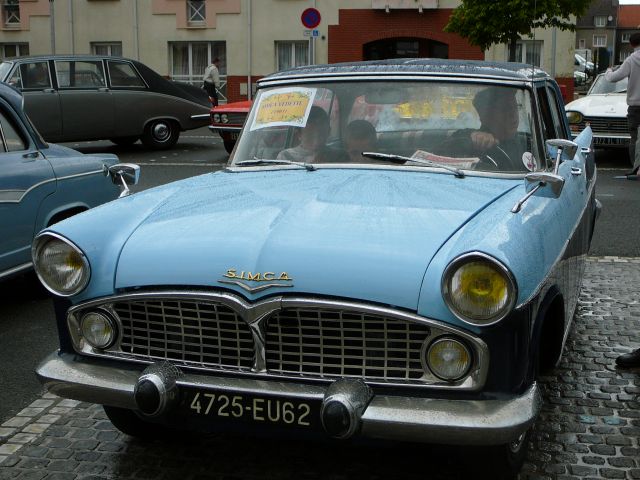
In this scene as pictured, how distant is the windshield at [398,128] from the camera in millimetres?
4531

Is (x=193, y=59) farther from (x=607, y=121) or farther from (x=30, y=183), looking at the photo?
(x=30, y=183)

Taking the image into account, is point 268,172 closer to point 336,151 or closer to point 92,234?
point 336,151

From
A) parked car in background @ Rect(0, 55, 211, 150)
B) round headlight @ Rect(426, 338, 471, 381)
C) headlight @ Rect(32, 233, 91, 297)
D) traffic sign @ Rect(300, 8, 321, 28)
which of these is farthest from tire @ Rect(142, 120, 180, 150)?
round headlight @ Rect(426, 338, 471, 381)

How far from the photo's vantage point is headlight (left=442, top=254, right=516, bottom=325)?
3.17 metres

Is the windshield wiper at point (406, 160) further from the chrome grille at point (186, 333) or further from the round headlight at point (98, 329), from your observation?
the round headlight at point (98, 329)

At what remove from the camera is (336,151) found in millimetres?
4676

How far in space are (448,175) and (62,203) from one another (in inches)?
132

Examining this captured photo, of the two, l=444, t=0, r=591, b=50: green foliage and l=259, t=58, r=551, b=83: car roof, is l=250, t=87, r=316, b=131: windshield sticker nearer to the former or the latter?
l=259, t=58, r=551, b=83: car roof

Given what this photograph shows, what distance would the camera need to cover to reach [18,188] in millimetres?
6234

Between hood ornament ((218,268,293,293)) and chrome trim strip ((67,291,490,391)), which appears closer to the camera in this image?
chrome trim strip ((67,291,490,391))

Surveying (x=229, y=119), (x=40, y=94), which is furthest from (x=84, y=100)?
(x=229, y=119)

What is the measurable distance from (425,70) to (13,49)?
29.8 metres

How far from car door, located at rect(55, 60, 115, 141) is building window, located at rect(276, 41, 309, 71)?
14.1m

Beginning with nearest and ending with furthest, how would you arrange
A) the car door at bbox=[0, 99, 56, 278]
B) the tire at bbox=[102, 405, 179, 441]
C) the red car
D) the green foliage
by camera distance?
the tire at bbox=[102, 405, 179, 441] → the car door at bbox=[0, 99, 56, 278] → the red car → the green foliage
